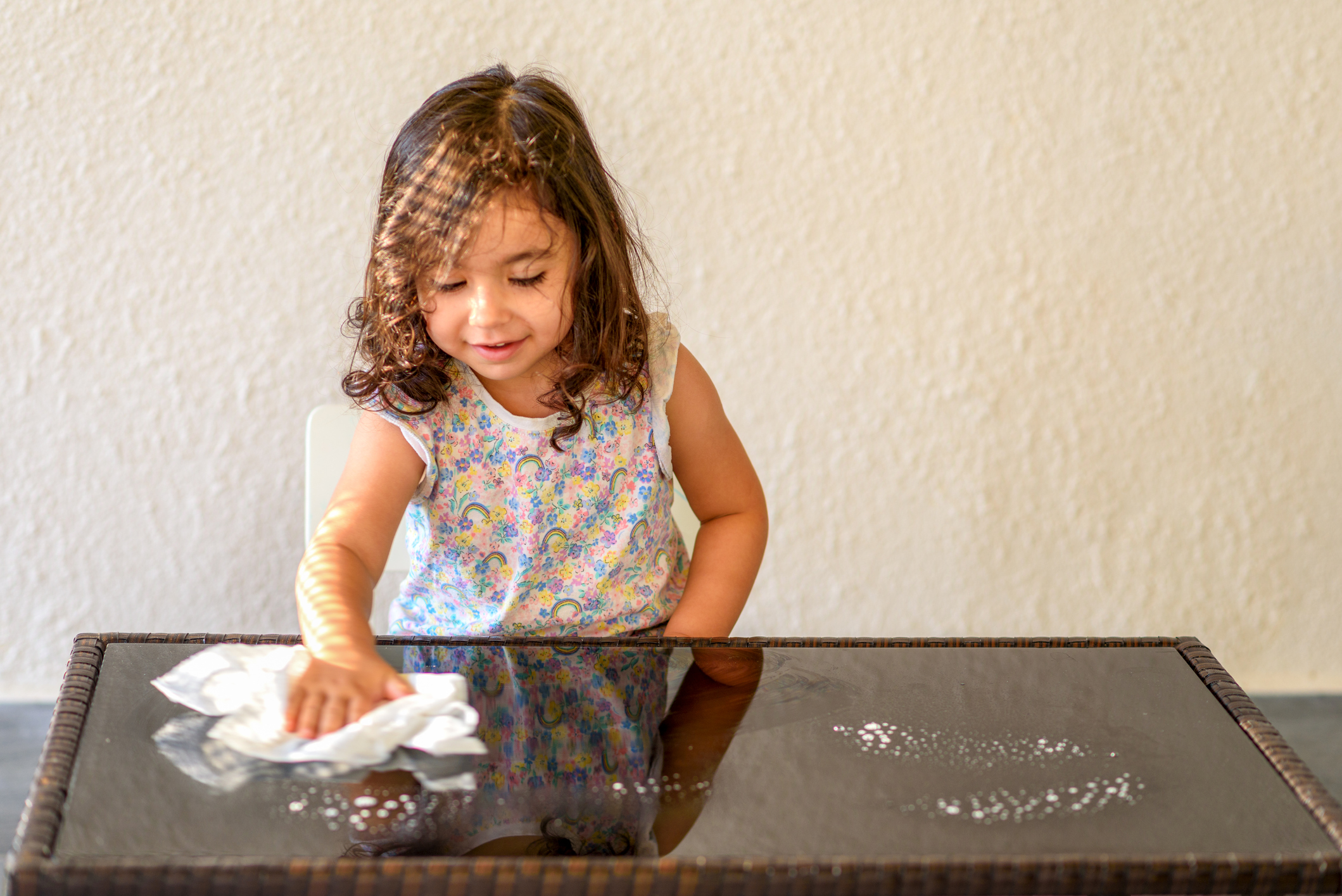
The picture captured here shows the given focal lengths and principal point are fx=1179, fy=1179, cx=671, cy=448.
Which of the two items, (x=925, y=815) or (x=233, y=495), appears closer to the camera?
(x=925, y=815)

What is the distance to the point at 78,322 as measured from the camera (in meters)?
1.62

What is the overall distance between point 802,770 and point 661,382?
501 mm

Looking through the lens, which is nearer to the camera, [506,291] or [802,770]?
[802,770]

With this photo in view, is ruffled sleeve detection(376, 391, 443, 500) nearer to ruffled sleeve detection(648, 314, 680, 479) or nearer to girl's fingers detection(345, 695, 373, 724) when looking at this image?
ruffled sleeve detection(648, 314, 680, 479)

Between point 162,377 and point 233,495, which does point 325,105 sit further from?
point 233,495

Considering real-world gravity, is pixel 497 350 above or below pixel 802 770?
above

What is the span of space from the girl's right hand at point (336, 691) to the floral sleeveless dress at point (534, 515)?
33 cm

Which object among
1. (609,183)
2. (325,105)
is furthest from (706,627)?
(325,105)

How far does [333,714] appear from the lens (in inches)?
25.8

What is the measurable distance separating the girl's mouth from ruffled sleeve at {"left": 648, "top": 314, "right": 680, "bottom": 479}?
17 centimetres

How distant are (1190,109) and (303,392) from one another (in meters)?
1.32

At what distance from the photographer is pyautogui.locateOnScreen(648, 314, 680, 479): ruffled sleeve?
1.06m

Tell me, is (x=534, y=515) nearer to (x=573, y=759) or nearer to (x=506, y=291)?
(x=506, y=291)

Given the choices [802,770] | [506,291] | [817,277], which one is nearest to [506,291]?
[506,291]
